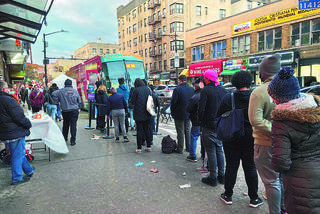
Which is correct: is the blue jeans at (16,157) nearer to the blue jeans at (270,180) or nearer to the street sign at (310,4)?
the blue jeans at (270,180)

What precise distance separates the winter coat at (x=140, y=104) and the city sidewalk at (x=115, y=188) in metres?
1.03

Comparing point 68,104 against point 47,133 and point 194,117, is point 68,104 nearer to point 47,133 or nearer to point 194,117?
point 47,133

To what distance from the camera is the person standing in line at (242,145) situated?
3283 millimetres

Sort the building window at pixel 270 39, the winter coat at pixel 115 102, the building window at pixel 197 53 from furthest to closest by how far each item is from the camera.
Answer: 1. the building window at pixel 197 53
2. the building window at pixel 270 39
3. the winter coat at pixel 115 102

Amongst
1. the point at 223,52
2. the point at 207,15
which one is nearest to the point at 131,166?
the point at 223,52

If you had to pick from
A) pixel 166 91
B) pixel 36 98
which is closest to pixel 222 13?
pixel 166 91

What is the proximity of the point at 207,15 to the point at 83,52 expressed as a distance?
60.8m

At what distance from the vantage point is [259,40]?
26.8 m

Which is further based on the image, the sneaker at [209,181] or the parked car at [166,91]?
the parked car at [166,91]

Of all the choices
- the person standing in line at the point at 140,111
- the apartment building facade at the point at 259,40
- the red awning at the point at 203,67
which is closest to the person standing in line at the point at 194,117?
the person standing in line at the point at 140,111

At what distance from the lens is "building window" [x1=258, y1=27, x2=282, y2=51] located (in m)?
24.9

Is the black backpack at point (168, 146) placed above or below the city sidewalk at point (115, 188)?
above

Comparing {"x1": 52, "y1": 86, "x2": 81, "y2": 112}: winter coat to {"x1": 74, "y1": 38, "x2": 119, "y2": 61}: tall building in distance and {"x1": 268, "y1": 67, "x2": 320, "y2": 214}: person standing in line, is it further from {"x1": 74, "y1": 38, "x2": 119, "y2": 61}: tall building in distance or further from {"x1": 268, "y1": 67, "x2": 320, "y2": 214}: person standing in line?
{"x1": 74, "y1": 38, "x2": 119, "y2": 61}: tall building in distance

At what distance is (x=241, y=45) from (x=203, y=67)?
6540 mm
